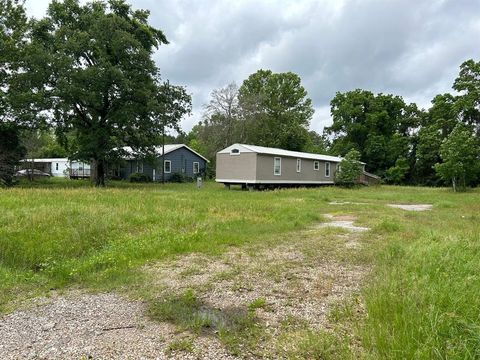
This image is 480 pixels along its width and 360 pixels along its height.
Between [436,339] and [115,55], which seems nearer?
[436,339]

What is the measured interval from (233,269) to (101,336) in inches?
92.3

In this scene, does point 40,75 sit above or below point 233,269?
above

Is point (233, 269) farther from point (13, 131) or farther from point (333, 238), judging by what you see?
point (13, 131)

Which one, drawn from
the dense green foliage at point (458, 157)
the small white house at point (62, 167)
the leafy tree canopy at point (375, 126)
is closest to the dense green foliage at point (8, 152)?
the small white house at point (62, 167)

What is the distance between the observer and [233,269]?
5266 millimetres

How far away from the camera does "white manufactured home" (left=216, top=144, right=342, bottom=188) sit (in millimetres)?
21812

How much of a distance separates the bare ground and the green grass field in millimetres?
295

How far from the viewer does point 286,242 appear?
7172 mm

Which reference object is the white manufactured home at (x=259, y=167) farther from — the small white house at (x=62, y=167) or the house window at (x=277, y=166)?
the small white house at (x=62, y=167)

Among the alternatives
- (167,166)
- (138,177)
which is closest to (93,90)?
(138,177)

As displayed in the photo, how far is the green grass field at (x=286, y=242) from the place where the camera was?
9.45 ft

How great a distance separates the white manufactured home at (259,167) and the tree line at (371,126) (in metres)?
9.25

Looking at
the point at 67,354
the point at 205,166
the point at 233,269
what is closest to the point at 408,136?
the point at 205,166

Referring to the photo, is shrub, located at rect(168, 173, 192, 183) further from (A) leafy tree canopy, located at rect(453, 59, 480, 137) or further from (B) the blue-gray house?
(A) leafy tree canopy, located at rect(453, 59, 480, 137)
